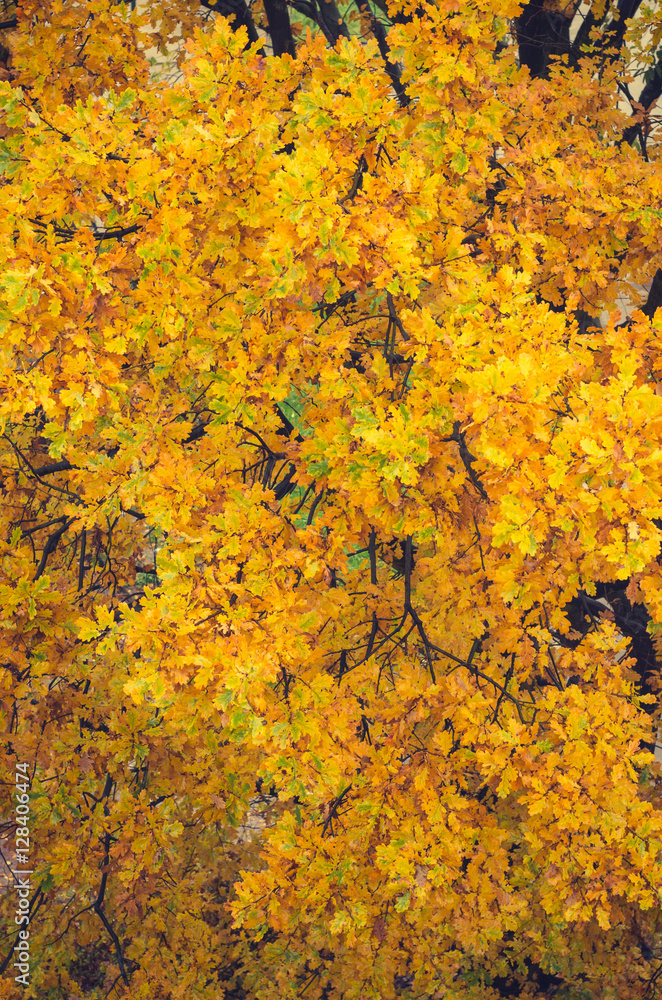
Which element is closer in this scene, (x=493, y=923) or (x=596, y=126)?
(x=493, y=923)

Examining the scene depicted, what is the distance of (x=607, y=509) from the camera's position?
9.98ft

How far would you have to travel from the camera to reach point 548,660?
20.4 feet

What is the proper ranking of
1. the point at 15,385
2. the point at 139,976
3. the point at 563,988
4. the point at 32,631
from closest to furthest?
the point at 15,385 → the point at 32,631 → the point at 139,976 → the point at 563,988

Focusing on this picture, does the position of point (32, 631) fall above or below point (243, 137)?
below

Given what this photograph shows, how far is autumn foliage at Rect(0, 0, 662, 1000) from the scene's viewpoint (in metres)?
3.55

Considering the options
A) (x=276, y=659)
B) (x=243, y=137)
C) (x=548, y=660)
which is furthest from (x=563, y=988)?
(x=243, y=137)

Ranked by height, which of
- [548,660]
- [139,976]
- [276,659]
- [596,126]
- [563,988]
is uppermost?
[596,126]

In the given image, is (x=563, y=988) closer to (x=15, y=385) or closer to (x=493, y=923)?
(x=493, y=923)

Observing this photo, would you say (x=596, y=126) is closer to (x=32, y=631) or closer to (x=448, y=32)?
(x=448, y=32)

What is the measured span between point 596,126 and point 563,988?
788 centimetres

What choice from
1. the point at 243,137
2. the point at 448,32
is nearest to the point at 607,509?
the point at 243,137

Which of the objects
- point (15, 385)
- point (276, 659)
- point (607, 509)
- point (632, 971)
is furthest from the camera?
point (632, 971)

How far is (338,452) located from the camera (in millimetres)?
3812

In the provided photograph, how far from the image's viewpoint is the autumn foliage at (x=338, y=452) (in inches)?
140
